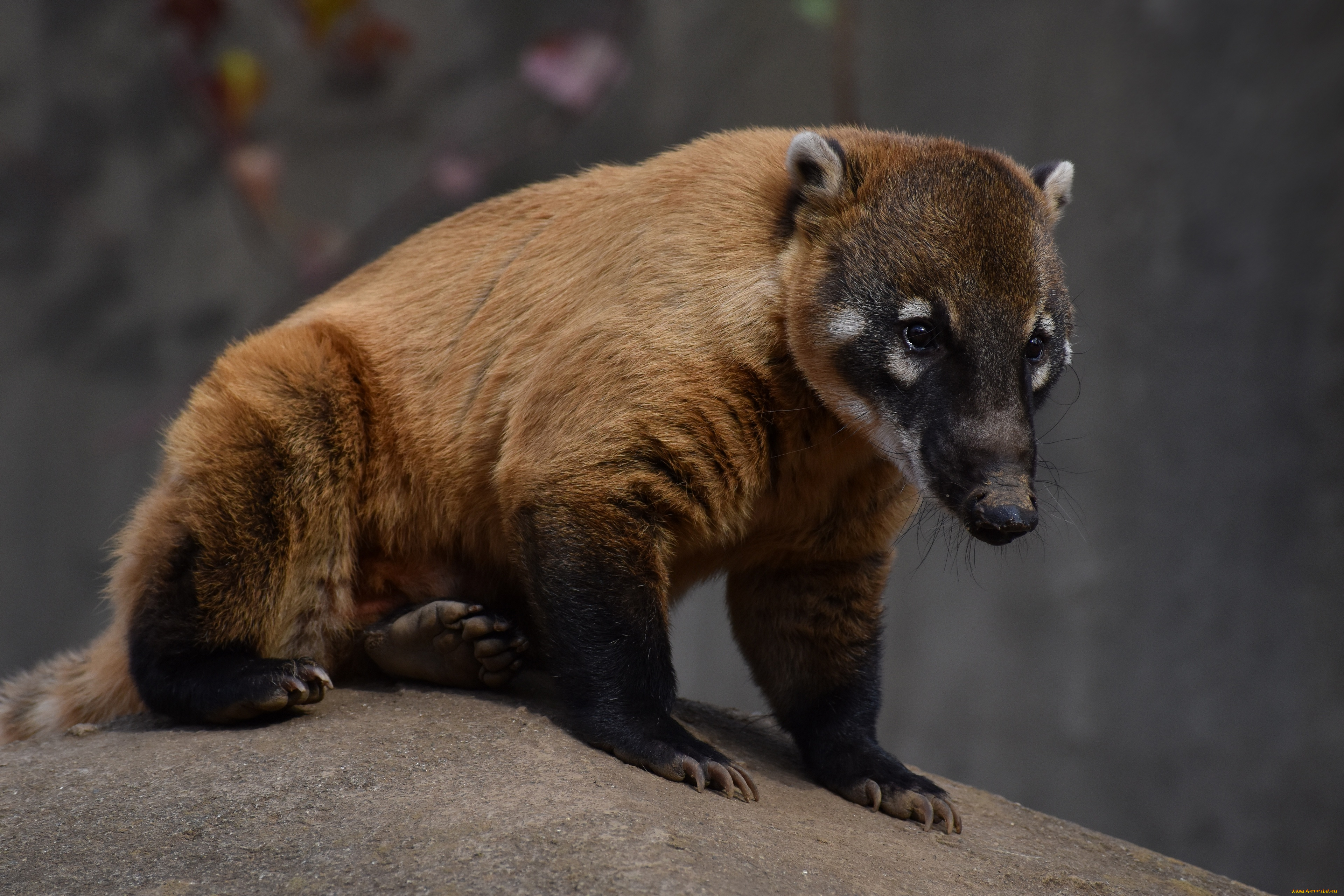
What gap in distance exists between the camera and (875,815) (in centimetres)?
347

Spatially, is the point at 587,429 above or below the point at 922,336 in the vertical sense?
below

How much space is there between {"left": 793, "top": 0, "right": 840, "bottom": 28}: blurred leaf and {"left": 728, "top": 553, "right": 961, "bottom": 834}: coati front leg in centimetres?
441

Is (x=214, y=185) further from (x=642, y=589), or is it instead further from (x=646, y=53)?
(x=642, y=589)

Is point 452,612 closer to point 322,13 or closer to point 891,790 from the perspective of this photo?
→ point 891,790

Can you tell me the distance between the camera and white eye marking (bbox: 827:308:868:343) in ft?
10.6

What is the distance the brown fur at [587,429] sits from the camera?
326 centimetres

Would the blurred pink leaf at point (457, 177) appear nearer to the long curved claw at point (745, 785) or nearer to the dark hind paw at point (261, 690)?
the dark hind paw at point (261, 690)

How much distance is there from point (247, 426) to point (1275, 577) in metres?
5.42

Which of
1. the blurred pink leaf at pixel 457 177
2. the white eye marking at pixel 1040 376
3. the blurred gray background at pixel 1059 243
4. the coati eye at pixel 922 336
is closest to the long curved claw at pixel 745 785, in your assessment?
the coati eye at pixel 922 336

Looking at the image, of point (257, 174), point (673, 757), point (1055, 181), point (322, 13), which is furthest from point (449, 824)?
point (322, 13)

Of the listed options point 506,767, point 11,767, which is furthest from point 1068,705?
point 11,767

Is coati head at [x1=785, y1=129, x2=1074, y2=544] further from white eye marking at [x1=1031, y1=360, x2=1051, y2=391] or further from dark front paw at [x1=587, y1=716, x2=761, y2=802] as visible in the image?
dark front paw at [x1=587, y1=716, x2=761, y2=802]

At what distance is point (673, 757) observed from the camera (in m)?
3.14

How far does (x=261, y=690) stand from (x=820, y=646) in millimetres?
1774
